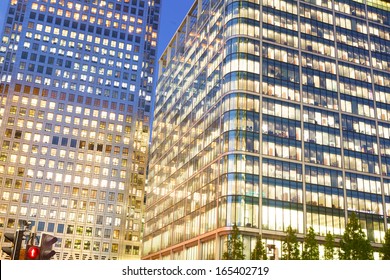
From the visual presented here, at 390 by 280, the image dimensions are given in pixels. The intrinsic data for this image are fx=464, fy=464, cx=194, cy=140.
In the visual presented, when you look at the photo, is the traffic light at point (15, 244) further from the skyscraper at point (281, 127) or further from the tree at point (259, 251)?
the skyscraper at point (281, 127)

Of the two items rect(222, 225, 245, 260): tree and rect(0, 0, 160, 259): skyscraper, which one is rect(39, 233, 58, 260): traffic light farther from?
rect(0, 0, 160, 259): skyscraper

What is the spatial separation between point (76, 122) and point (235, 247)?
76786 millimetres

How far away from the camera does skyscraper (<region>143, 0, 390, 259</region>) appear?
68438 millimetres

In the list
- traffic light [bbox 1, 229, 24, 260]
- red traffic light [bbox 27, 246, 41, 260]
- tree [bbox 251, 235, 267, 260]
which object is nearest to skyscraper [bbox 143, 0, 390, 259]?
tree [bbox 251, 235, 267, 260]

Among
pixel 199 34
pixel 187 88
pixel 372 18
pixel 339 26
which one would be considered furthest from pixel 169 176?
pixel 372 18

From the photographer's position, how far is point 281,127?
240ft

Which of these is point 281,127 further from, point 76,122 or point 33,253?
point 76,122

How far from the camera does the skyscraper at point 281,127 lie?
225 ft

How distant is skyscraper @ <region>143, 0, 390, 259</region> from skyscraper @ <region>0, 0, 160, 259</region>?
2960cm

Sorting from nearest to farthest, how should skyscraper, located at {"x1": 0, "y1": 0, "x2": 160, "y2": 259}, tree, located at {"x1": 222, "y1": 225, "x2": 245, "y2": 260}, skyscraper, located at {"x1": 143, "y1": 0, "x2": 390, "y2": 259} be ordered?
tree, located at {"x1": 222, "y1": 225, "x2": 245, "y2": 260}
skyscraper, located at {"x1": 143, "y1": 0, "x2": 390, "y2": 259}
skyscraper, located at {"x1": 0, "y1": 0, "x2": 160, "y2": 259}

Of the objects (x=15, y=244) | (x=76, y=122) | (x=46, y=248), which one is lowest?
(x=46, y=248)

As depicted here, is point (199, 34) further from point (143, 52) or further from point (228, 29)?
point (143, 52)

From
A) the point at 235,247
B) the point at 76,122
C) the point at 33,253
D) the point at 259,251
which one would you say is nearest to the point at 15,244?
the point at 33,253

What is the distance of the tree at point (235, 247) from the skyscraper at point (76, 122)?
6176 cm
